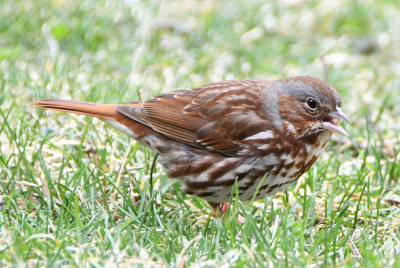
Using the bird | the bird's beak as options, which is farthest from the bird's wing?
the bird's beak

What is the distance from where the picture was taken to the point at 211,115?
490 cm

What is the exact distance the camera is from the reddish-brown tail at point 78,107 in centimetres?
505

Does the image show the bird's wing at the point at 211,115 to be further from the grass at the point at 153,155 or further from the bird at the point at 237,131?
the grass at the point at 153,155

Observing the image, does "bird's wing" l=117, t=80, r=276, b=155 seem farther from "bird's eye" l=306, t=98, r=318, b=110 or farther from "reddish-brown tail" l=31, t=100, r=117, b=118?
"bird's eye" l=306, t=98, r=318, b=110

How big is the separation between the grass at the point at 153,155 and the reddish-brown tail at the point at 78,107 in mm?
284

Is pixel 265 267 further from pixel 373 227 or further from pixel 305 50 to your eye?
pixel 305 50

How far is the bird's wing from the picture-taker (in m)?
4.78

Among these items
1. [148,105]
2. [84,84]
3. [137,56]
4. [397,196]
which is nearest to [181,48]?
[137,56]

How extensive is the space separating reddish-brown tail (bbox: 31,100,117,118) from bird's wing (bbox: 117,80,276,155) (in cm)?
10

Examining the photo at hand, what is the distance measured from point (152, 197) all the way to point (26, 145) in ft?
4.29

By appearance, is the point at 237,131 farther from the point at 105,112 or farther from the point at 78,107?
the point at 78,107

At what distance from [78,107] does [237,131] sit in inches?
48.3

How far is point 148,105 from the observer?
5.13 metres

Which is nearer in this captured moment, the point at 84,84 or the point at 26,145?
the point at 26,145
